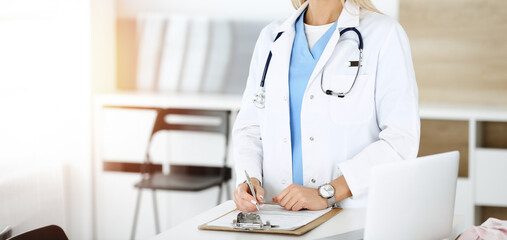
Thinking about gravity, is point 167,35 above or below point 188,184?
above

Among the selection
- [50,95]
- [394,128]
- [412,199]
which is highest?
[50,95]

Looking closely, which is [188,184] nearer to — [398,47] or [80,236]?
[80,236]

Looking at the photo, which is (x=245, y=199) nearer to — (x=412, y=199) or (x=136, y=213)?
(x=412, y=199)

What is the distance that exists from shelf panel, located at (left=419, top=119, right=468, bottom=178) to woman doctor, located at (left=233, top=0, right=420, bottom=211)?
2.09 meters

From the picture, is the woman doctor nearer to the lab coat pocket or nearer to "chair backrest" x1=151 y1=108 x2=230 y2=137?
the lab coat pocket

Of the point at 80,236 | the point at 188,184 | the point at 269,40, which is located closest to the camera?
the point at 269,40

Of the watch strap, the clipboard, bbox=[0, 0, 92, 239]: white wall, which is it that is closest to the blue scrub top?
the watch strap

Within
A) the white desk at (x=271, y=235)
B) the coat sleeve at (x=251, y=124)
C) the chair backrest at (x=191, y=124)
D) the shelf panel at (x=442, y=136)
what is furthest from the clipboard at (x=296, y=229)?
the shelf panel at (x=442, y=136)

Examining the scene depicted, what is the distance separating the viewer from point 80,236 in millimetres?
4293

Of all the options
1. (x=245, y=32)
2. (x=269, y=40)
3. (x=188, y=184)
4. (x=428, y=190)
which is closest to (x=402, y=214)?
(x=428, y=190)

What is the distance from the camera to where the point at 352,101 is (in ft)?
6.53

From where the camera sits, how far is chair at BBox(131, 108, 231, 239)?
378 cm

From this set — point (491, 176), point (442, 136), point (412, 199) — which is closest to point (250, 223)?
point (412, 199)

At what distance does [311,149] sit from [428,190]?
576mm
